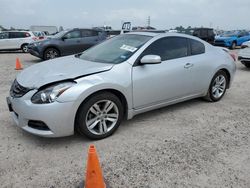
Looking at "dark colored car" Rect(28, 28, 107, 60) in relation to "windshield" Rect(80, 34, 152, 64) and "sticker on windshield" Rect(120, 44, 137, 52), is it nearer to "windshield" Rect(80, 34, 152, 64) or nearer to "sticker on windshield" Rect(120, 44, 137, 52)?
"windshield" Rect(80, 34, 152, 64)

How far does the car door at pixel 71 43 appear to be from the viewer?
11.9 m

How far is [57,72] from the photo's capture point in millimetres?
3658

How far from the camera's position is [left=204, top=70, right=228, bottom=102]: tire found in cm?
527

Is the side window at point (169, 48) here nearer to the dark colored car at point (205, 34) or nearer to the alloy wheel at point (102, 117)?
the alloy wheel at point (102, 117)

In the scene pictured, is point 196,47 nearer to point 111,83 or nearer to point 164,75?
point 164,75

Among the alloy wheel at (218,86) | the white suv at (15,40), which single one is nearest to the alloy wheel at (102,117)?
the alloy wheel at (218,86)

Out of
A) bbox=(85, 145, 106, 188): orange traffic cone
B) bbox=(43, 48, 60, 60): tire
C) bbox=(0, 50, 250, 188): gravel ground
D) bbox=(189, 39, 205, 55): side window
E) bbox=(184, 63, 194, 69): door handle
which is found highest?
bbox=(189, 39, 205, 55): side window

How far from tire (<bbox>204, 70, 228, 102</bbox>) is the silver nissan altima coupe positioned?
0.05 m

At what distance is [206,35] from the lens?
21203 mm

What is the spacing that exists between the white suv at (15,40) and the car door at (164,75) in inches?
579

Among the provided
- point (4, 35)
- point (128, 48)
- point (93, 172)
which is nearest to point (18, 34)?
point (4, 35)

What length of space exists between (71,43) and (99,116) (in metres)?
9.15

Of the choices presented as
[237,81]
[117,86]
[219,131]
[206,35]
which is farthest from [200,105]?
[206,35]

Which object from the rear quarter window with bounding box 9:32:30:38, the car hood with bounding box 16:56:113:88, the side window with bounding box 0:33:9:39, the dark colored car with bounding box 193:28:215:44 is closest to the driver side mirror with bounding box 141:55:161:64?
the car hood with bounding box 16:56:113:88
